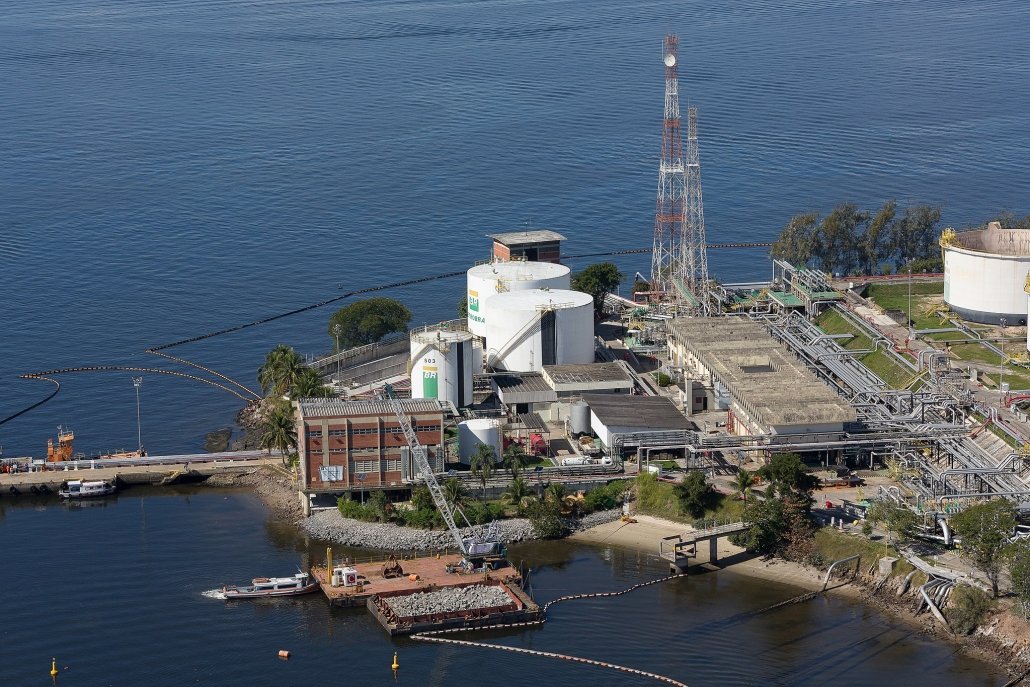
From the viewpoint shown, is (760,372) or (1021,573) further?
(760,372)

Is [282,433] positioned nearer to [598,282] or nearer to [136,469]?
[136,469]

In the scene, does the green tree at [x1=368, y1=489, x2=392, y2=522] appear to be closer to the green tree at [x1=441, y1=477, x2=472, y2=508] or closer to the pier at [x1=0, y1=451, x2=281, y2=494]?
the green tree at [x1=441, y1=477, x2=472, y2=508]

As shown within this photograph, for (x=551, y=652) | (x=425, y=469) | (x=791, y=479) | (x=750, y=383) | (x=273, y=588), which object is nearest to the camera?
(x=551, y=652)

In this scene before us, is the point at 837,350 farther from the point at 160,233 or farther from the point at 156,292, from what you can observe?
the point at 160,233

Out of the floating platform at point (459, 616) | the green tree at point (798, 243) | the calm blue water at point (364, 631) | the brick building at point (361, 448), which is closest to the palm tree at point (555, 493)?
the calm blue water at point (364, 631)

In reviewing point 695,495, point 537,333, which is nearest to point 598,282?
point 537,333

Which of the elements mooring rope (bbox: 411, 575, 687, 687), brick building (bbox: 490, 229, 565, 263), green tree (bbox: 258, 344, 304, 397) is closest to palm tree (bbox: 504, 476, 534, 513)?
mooring rope (bbox: 411, 575, 687, 687)
